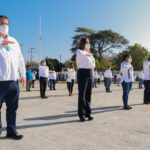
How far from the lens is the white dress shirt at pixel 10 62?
6941mm

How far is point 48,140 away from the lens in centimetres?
686

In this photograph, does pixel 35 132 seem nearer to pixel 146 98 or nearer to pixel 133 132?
pixel 133 132

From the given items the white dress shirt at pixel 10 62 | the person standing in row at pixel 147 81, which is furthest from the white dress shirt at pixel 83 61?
the person standing in row at pixel 147 81

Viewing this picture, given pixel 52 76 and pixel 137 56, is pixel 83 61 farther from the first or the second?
pixel 137 56

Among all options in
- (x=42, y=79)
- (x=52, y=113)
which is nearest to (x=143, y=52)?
(x=42, y=79)

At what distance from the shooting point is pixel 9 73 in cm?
699

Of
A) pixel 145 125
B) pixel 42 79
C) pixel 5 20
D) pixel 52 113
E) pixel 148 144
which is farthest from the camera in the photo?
pixel 42 79

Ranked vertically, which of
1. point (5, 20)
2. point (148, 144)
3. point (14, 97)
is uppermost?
point (5, 20)

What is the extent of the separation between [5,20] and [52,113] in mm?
4623

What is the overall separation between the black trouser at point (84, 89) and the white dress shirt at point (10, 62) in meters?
2.44

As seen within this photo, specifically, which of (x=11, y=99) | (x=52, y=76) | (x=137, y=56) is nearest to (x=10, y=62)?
(x=11, y=99)

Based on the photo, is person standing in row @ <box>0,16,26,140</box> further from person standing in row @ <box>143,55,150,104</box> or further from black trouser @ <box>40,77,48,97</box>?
black trouser @ <box>40,77,48,97</box>

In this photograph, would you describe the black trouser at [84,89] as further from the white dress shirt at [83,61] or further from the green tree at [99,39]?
the green tree at [99,39]

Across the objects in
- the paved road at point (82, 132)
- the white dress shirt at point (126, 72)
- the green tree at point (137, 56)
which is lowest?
the paved road at point (82, 132)
